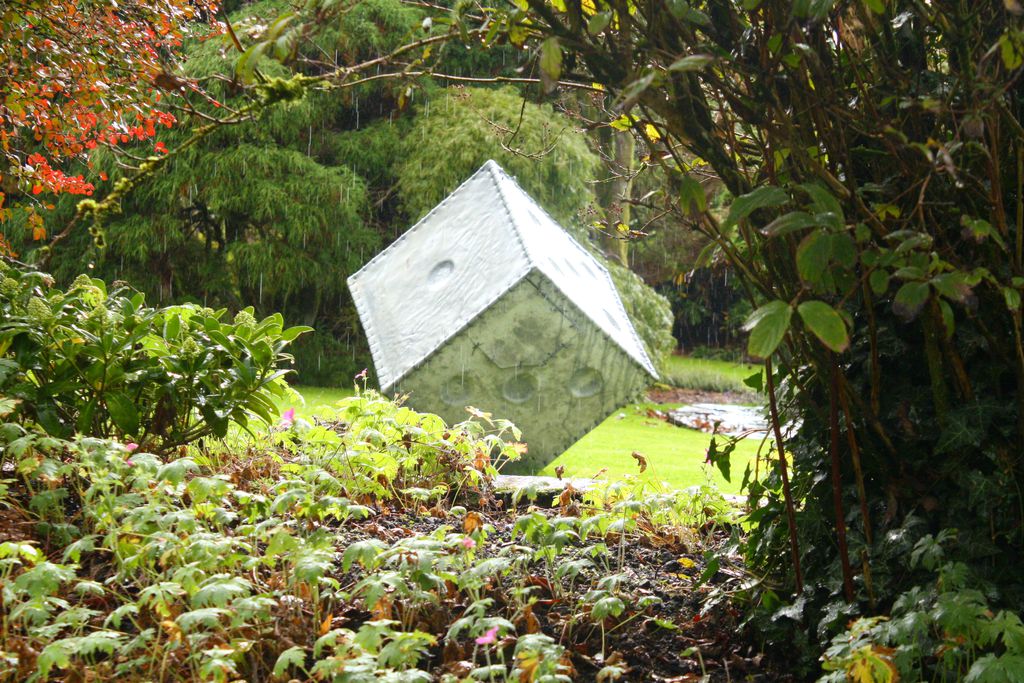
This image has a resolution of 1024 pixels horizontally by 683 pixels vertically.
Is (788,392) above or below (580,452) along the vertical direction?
above

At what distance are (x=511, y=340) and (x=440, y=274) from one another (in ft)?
A: 2.13

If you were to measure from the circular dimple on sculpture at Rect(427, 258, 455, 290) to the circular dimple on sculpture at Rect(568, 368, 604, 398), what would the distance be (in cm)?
77

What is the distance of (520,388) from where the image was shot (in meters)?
4.31

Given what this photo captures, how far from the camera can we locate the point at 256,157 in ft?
31.3

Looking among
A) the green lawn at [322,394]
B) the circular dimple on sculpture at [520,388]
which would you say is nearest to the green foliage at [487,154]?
the green lawn at [322,394]

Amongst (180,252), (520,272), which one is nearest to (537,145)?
(180,252)

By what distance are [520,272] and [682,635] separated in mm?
1919

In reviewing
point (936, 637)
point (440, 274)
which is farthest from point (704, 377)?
point (936, 637)

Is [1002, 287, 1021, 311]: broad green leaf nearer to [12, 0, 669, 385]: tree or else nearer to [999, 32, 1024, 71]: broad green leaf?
[999, 32, 1024, 71]: broad green leaf

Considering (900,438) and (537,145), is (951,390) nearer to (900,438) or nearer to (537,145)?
(900,438)

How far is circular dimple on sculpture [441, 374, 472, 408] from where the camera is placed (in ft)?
13.9

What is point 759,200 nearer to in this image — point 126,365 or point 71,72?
point 126,365

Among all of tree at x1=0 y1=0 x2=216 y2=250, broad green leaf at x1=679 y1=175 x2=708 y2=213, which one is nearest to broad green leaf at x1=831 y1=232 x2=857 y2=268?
broad green leaf at x1=679 y1=175 x2=708 y2=213

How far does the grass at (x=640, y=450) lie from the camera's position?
521cm
